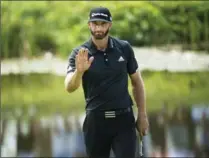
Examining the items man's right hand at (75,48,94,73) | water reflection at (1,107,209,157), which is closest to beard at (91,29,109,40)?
man's right hand at (75,48,94,73)

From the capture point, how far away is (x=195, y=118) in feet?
15.9

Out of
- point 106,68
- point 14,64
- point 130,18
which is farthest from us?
A: point 14,64

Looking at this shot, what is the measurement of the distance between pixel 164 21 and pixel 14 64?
159cm

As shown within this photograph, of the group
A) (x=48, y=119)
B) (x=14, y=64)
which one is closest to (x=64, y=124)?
(x=48, y=119)

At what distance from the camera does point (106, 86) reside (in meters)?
1.90

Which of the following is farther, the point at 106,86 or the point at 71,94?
the point at 71,94

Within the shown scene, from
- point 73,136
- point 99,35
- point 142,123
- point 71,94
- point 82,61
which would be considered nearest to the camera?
point 82,61

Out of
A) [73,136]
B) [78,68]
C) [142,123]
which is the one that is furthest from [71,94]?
[78,68]

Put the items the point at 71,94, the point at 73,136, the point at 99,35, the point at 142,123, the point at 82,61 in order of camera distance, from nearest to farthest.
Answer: the point at 82,61 < the point at 99,35 < the point at 142,123 < the point at 73,136 < the point at 71,94

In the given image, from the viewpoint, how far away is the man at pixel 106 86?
A: 6.19ft

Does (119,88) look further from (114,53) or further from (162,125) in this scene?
(162,125)

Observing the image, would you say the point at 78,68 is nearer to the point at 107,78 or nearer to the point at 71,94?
the point at 107,78

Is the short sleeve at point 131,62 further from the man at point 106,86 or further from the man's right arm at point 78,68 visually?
the man's right arm at point 78,68

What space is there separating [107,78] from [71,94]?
3673 mm
